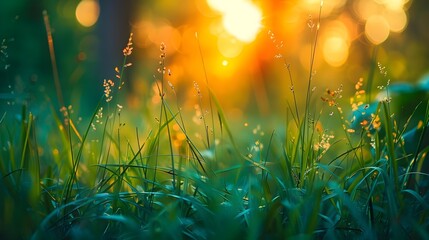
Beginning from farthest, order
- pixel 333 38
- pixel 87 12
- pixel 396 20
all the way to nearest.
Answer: pixel 333 38 < pixel 396 20 < pixel 87 12

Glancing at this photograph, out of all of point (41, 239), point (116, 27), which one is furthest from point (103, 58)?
point (41, 239)

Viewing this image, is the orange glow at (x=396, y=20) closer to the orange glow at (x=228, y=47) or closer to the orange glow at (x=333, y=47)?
the orange glow at (x=228, y=47)

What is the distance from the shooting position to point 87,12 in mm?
9531

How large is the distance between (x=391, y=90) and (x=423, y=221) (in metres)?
0.73

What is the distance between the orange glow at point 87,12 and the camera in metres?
8.57

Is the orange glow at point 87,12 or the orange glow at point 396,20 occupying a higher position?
the orange glow at point 87,12

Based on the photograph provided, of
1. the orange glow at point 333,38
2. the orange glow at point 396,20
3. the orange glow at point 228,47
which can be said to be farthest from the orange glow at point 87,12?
the orange glow at point 333,38

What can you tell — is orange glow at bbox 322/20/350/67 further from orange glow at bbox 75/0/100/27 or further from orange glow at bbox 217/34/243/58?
orange glow at bbox 75/0/100/27

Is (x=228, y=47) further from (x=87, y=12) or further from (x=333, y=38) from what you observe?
(x=87, y=12)

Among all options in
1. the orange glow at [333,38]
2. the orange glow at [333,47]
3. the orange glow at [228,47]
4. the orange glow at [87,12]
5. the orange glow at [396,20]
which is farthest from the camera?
the orange glow at [333,38]

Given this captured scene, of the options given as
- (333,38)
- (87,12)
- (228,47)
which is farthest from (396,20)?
(333,38)

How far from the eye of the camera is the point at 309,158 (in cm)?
146

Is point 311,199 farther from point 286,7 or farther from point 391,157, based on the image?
point 286,7

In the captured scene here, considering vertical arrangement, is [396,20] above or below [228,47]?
below
